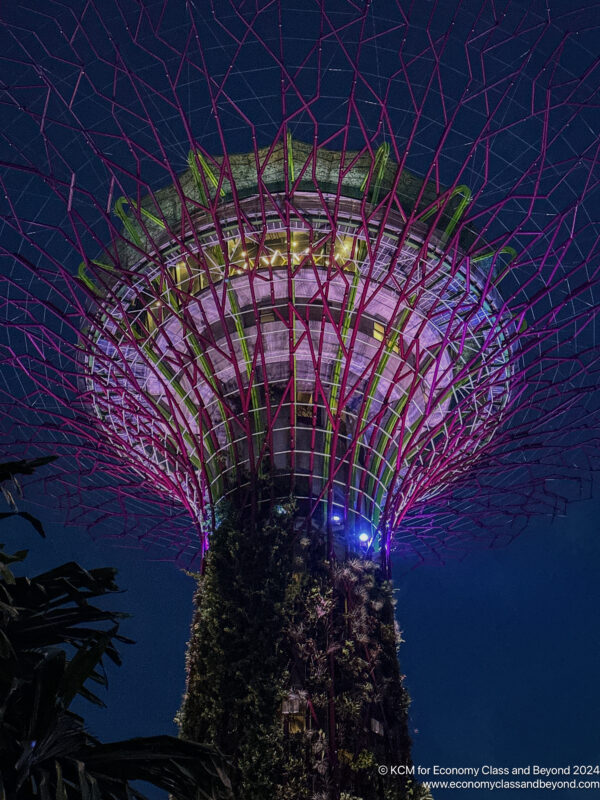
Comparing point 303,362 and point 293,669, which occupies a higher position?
point 303,362

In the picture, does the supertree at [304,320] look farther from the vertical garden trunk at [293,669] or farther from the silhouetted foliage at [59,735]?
the silhouetted foliage at [59,735]

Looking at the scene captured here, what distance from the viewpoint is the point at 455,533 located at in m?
31.1

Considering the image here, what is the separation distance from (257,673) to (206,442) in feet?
27.4

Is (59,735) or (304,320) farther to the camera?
(304,320)

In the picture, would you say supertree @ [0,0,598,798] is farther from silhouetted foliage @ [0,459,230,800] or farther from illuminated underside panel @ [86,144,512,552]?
silhouetted foliage @ [0,459,230,800]

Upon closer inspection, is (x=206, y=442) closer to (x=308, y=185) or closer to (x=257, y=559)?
(x=257, y=559)

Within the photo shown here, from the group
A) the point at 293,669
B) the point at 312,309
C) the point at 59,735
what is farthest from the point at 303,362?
the point at 59,735

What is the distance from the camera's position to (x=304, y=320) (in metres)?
23.3

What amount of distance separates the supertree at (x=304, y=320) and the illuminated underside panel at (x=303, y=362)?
4.3 inches

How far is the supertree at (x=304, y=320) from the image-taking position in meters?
17.9

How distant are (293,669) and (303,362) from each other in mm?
10143

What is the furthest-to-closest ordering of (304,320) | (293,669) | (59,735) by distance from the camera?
(304,320), (293,669), (59,735)

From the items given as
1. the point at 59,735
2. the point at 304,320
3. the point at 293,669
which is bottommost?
the point at 59,735

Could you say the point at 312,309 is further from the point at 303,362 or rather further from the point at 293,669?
the point at 293,669
